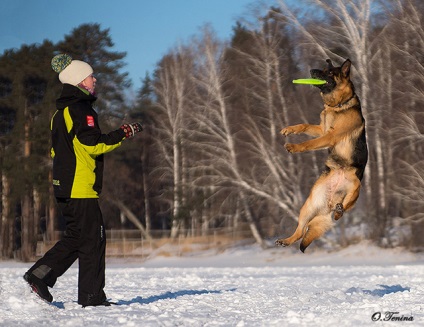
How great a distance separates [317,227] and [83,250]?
1.90 meters

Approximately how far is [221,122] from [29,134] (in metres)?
9.58

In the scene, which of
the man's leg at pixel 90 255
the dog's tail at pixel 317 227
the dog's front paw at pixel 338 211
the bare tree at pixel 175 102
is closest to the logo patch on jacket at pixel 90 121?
the man's leg at pixel 90 255

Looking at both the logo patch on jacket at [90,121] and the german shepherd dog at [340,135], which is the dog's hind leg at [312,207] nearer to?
the german shepherd dog at [340,135]

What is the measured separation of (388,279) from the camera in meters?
12.7

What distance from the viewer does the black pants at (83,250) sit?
20.6 feet

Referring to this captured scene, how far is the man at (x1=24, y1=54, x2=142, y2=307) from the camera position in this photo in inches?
245

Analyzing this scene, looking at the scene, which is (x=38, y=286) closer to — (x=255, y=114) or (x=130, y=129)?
(x=130, y=129)

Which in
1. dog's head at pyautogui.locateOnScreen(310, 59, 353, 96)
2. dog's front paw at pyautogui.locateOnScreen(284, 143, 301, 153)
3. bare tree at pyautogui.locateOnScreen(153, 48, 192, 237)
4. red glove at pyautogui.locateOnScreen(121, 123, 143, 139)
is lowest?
dog's front paw at pyautogui.locateOnScreen(284, 143, 301, 153)

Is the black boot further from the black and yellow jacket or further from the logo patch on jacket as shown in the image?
the logo patch on jacket

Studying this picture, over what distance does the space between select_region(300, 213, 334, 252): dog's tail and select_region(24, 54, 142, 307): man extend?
5.25 ft

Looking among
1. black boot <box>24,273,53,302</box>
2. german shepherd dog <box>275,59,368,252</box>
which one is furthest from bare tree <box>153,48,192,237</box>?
german shepherd dog <box>275,59,368,252</box>

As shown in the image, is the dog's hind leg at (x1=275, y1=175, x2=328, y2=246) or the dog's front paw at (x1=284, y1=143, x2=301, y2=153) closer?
the dog's front paw at (x1=284, y1=143, x2=301, y2=153)

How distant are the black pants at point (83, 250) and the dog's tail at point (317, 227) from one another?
1666 millimetres

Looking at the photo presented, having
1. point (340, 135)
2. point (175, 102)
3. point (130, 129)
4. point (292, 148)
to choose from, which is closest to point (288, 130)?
point (292, 148)
